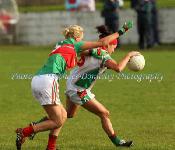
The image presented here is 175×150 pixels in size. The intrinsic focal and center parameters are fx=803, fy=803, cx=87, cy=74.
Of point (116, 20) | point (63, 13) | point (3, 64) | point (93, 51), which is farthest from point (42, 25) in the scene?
point (93, 51)

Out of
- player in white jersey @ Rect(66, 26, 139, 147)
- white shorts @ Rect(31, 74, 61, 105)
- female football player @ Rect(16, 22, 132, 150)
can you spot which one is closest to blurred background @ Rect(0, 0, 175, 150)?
player in white jersey @ Rect(66, 26, 139, 147)

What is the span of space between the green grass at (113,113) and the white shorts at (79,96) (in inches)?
24.8

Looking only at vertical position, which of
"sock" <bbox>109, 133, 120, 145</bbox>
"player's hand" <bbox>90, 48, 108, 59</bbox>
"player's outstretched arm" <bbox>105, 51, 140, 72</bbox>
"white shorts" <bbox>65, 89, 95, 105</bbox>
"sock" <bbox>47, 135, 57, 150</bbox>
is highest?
"player's hand" <bbox>90, 48, 108, 59</bbox>

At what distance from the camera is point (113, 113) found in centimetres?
1469

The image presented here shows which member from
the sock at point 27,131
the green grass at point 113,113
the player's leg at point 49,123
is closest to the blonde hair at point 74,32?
the player's leg at point 49,123

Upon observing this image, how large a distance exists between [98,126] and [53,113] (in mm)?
2985

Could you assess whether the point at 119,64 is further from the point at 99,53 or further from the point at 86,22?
the point at 86,22

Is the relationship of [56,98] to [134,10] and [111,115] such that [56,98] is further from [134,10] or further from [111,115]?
[134,10]

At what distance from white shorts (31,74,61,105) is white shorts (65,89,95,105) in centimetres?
83

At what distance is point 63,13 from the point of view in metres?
32.9

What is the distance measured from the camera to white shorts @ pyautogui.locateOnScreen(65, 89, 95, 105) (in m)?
11.1

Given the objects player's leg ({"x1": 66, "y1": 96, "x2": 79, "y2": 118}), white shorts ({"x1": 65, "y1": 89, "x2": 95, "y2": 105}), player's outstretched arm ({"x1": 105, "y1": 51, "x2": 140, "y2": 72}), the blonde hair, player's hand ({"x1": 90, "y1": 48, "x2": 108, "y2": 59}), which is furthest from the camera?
player's leg ({"x1": 66, "y1": 96, "x2": 79, "y2": 118})

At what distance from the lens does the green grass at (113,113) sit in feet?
37.9

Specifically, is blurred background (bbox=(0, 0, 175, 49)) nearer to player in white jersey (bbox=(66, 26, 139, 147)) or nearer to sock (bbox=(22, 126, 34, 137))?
player in white jersey (bbox=(66, 26, 139, 147))
